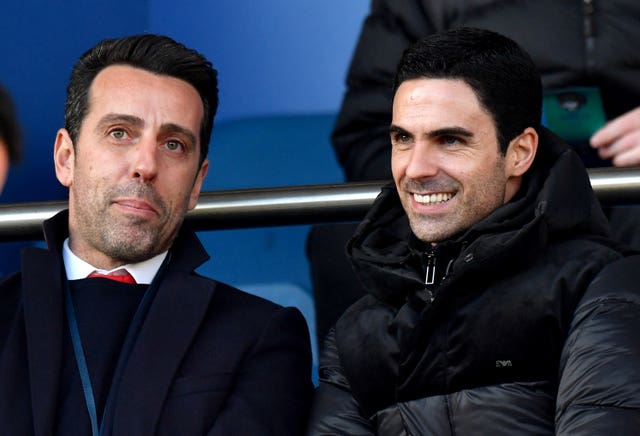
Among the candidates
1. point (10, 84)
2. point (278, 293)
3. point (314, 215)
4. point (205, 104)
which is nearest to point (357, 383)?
point (314, 215)

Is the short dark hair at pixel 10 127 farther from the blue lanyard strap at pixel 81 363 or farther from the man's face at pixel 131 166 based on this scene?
the blue lanyard strap at pixel 81 363

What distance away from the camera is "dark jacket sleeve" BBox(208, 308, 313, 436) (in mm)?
2192

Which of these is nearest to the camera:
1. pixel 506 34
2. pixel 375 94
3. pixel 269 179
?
pixel 506 34

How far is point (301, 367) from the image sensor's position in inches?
92.7

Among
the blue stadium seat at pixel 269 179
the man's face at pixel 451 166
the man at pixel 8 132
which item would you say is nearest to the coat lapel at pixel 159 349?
the man's face at pixel 451 166

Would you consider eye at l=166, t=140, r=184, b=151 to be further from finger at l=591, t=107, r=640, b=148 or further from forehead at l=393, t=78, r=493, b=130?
finger at l=591, t=107, r=640, b=148

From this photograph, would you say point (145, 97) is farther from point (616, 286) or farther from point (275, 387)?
point (616, 286)


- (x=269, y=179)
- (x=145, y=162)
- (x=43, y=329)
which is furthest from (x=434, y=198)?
(x=269, y=179)

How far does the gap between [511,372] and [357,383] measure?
27cm

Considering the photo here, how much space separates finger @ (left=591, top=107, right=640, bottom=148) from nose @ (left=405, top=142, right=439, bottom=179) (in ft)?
1.32

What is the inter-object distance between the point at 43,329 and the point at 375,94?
0.87 metres

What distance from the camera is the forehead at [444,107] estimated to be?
2.12 m

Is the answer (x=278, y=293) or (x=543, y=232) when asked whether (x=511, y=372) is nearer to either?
(x=543, y=232)

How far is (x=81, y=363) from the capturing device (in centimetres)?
224
